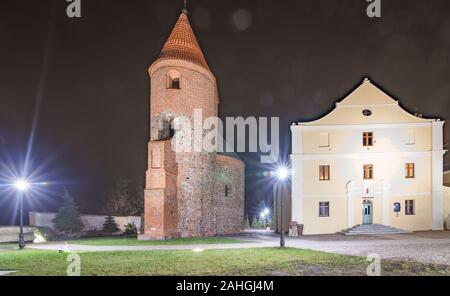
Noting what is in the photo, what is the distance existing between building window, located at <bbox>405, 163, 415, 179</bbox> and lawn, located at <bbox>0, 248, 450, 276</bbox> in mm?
12487

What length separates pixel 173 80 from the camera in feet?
85.0

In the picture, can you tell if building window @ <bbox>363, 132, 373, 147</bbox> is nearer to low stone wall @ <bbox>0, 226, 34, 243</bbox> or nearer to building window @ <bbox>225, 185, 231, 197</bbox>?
building window @ <bbox>225, 185, 231, 197</bbox>

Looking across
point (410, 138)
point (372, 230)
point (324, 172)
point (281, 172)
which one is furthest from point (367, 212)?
point (281, 172)

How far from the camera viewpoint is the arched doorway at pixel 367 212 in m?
23.3

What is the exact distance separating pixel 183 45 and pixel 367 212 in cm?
1640

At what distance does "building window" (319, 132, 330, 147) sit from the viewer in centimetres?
2402

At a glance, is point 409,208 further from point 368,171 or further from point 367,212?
point 368,171

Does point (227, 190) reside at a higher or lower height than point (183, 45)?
lower

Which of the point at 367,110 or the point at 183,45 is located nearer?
the point at 367,110

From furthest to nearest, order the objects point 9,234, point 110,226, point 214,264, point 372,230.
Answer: point 110,226
point 9,234
point 372,230
point 214,264

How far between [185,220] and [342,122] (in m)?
11.7

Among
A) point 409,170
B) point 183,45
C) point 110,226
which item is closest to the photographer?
point 409,170

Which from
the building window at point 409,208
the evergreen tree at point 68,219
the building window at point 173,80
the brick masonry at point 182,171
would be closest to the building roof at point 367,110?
the building window at point 409,208

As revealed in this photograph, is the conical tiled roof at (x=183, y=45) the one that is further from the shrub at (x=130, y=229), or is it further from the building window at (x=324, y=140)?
the shrub at (x=130, y=229)
